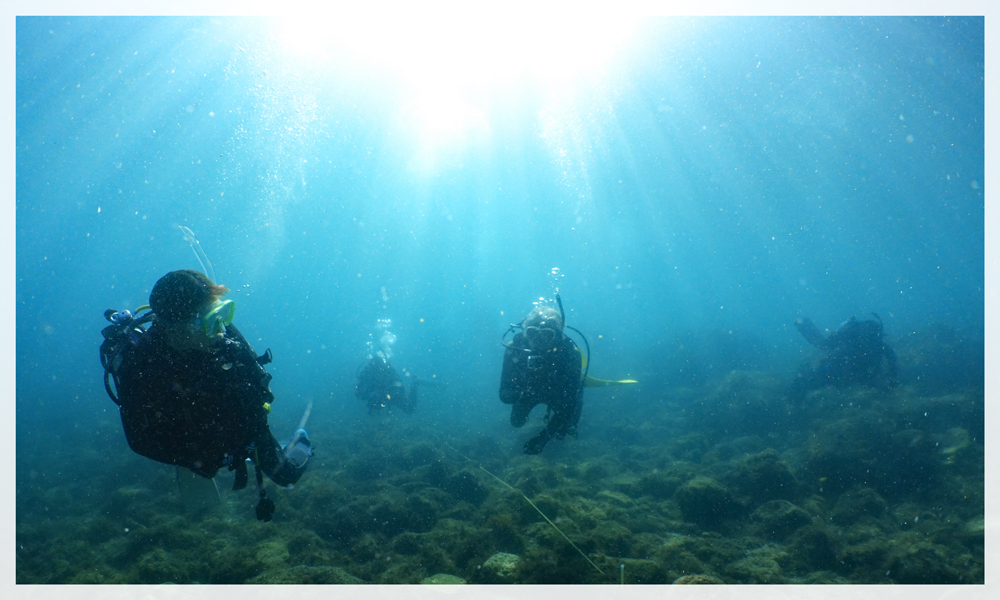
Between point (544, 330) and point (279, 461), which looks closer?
point (279, 461)

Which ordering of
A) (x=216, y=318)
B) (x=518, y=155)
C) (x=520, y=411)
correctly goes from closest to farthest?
(x=216, y=318) → (x=520, y=411) → (x=518, y=155)

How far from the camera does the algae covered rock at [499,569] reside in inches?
157

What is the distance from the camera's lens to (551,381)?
16.9 feet

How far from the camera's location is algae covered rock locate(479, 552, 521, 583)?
3.98m

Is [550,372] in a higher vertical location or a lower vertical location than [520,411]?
higher

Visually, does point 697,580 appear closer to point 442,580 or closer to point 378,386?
point 442,580

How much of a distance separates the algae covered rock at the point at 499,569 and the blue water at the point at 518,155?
8765mm

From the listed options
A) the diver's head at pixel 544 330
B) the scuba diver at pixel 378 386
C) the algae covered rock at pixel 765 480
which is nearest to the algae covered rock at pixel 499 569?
the diver's head at pixel 544 330

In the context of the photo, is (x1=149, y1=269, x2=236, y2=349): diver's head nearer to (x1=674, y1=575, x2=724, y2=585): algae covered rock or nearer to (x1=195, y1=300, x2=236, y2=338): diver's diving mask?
(x1=195, y1=300, x2=236, y2=338): diver's diving mask

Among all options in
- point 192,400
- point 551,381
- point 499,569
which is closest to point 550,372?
point 551,381

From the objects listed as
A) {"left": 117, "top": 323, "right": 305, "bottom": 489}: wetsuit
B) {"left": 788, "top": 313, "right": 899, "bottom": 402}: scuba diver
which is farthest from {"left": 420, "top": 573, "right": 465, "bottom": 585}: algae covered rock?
A: {"left": 788, "top": 313, "right": 899, "bottom": 402}: scuba diver

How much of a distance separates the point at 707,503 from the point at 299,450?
19.9 feet

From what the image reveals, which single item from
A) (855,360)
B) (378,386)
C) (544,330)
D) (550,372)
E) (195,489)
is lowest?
(195,489)
